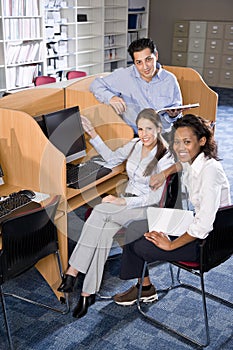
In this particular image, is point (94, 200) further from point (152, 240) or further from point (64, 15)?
point (64, 15)

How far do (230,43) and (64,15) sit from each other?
13.0ft

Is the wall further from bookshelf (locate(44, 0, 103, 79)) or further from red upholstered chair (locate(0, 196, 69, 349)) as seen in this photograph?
red upholstered chair (locate(0, 196, 69, 349))

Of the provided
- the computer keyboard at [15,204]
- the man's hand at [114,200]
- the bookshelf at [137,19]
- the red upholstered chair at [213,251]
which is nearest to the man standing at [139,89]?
the man's hand at [114,200]

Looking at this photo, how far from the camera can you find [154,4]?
32.9 feet

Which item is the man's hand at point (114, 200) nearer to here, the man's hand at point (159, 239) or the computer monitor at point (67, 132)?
the man's hand at point (159, 239)

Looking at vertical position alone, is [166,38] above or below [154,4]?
below

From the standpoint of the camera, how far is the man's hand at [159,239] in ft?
7.19

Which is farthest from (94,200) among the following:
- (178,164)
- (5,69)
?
(5,69)

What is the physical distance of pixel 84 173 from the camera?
108 inches

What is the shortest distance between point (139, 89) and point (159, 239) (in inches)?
54.2

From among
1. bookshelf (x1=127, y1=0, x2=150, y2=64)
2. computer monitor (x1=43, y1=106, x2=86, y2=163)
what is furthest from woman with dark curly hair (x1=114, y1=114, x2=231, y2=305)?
bookshelf (x1=127, y1=0, x2=150, y2=64)

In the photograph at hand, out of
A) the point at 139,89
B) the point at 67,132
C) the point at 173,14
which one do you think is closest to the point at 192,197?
the point at 67,132

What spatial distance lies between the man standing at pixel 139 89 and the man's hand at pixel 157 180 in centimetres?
56

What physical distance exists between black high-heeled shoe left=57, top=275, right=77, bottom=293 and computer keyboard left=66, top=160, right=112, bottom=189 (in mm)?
527
